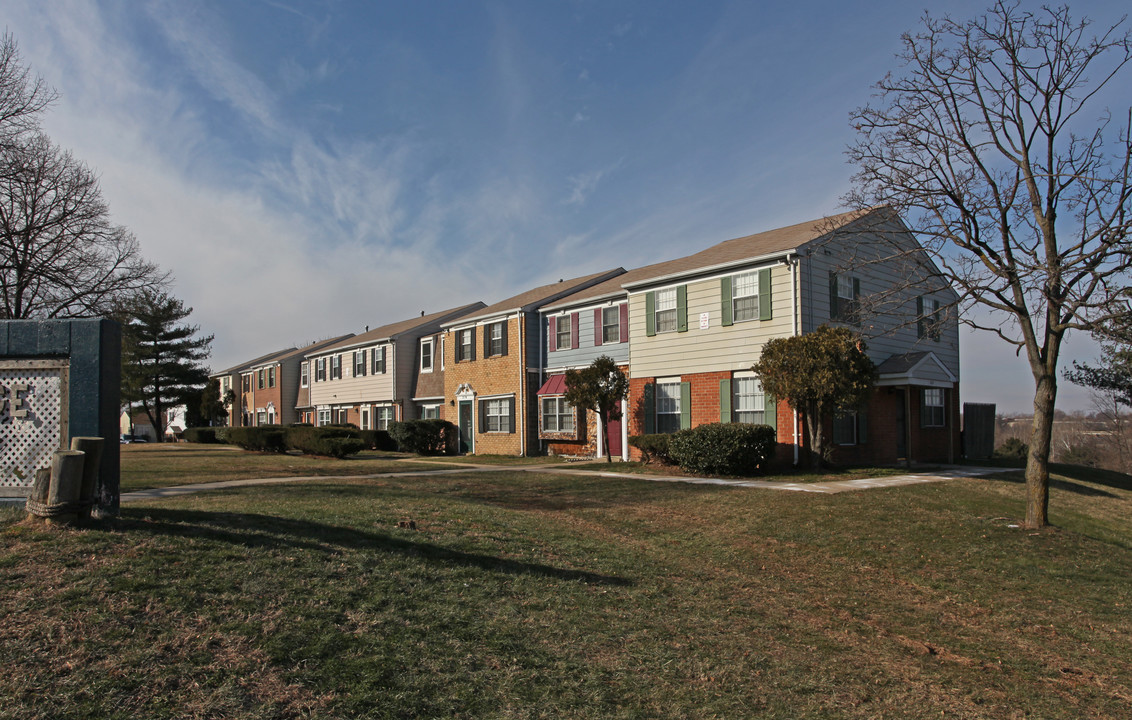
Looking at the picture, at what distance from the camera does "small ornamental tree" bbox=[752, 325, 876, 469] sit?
15461 millimetres

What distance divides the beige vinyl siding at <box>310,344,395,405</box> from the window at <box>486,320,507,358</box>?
816 cm

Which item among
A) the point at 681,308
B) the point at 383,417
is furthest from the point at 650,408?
the point at 383,417

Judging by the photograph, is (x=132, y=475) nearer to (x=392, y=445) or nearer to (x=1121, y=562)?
(x=392, y=445)

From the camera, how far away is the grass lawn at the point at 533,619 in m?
4.25

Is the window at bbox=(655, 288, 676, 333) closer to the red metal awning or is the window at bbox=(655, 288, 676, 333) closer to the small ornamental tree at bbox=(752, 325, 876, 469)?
the small ornamental tree at bbox=(752, 325, 876, 469)

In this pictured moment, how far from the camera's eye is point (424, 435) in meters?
29.3

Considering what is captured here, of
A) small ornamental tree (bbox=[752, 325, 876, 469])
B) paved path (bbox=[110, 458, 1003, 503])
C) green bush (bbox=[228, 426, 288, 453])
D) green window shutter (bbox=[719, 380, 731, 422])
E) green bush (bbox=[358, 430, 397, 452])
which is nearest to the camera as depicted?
paved path (bbox=[110, 458, 1003, 503])

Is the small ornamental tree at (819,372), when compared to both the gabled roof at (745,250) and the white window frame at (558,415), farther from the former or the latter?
the white window frame at (558,415)

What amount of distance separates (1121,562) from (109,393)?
13.7m

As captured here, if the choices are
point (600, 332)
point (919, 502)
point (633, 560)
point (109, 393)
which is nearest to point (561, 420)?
point (600, 332)

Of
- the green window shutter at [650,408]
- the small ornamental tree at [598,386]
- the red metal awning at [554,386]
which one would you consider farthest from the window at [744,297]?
the red metal awning at [554,386]

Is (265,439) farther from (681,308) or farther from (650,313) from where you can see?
(681,308)

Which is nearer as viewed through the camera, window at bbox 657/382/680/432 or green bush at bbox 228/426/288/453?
window at bbox 657/382/680/432

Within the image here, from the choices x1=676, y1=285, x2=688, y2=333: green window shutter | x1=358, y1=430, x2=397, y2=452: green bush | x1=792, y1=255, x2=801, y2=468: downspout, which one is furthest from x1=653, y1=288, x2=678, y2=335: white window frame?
x1=358, y1=430, x2=397, y2=452: green bush
